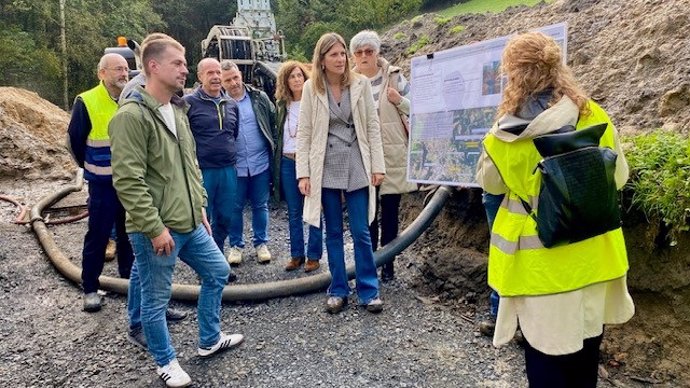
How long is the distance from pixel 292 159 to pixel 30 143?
7.49 metres

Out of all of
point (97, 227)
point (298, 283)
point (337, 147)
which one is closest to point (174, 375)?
point (298, 283)

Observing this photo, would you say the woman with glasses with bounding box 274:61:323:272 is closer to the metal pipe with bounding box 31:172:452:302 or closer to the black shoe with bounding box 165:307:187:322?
the metal pipe with bounding box 31:172:452:302

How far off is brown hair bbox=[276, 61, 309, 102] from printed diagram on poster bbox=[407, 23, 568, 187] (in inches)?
53.1

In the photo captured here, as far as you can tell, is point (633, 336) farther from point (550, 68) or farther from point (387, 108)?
point (387, 108)

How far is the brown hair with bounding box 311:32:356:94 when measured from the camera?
11.8 feet

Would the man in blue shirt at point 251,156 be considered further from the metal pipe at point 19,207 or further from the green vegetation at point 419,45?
the green vegetation at point 419,45

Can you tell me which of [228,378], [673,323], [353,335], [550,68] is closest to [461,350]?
[353,335]

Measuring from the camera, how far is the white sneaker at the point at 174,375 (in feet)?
9.76

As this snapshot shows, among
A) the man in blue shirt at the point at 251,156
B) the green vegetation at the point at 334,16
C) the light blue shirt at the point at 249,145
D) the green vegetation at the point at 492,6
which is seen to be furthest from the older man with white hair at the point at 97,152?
the green vegetation at the point at 334,16

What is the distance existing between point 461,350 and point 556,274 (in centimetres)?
160

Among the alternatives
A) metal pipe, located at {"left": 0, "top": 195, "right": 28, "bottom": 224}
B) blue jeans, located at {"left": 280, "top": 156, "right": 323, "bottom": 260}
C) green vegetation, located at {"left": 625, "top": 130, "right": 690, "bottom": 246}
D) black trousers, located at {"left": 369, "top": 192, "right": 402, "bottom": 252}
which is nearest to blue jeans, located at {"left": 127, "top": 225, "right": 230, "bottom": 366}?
black trousers, located at {"left": 369, "top": 192, "right": 402, "bottom": 252}

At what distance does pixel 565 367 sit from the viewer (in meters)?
2.05

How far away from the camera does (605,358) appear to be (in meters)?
3.12

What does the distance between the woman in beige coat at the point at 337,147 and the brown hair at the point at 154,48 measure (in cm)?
117
